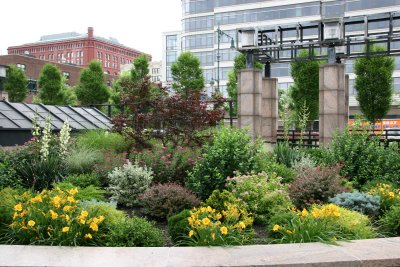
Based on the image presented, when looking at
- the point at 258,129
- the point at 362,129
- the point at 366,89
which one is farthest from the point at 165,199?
the point at 366,89

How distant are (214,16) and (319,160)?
5449 centimetres

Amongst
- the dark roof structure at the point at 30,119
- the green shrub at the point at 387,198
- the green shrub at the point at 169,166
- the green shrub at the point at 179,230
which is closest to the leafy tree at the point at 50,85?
the dark roof structure at the point at 30,119

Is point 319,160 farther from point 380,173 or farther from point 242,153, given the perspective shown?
point 242,153

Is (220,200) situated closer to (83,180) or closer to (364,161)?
(83,180)

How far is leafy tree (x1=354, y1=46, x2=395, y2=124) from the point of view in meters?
36.4

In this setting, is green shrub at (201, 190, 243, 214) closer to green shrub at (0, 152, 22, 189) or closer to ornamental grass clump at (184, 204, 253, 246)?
ornamental grass clump at (184, 204, 253, 246)

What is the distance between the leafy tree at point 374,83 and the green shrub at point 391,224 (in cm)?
3194

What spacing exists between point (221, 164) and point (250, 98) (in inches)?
361

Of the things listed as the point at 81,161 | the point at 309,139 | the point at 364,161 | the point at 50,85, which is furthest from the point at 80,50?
the point at 364,161

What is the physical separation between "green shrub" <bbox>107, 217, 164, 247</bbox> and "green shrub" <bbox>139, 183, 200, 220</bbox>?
1386 millimetres

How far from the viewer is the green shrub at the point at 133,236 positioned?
5652 mm

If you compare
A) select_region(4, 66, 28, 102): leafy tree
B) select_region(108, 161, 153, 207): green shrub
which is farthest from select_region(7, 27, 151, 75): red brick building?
select_region(108, 161, 153, 207): green shrub

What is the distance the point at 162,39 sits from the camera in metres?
80.1

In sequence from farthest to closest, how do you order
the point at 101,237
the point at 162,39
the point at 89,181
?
1. the point at 162,39
2. the point at 89,181
3. the point at 101,237
